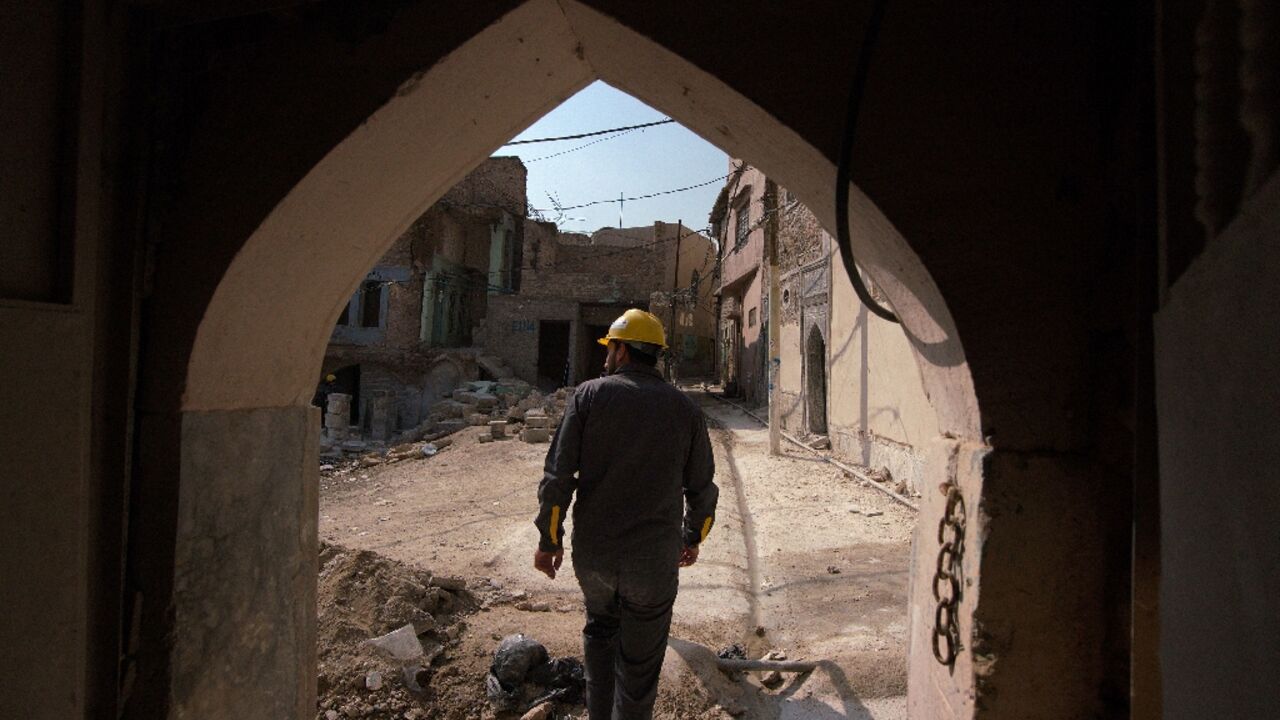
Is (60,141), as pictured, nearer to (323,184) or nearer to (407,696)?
(323,184)

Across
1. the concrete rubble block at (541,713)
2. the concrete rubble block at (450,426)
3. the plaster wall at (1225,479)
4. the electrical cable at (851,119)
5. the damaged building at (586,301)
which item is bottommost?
the concrete rubble block at (450,426)

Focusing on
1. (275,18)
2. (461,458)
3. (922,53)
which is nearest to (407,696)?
(275,18)

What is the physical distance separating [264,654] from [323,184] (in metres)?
1.49

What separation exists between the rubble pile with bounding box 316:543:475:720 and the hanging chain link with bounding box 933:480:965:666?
2.35m

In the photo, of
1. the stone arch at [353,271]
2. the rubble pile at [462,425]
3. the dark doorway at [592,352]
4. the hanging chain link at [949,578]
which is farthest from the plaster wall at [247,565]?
the dark doorway at [592,352]

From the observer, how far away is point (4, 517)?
4.57ft

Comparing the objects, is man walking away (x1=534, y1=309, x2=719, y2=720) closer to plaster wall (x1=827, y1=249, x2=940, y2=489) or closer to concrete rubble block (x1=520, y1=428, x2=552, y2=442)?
plaster wall (x1=827, y1=249, x2=940, y2=489)

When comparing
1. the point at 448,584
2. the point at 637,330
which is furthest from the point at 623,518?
the point at 448,584

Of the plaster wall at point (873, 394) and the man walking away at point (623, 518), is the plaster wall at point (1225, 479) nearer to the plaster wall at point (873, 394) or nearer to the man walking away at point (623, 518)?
the man walking away at point (623, 518)

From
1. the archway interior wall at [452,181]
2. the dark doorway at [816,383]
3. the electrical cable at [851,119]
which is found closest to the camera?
the electrical cable at [851,119]

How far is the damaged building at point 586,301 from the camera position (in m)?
23.0

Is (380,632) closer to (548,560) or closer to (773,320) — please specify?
(548,560)

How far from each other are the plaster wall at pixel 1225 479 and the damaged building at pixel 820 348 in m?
2.49

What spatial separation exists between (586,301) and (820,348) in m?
12.3
